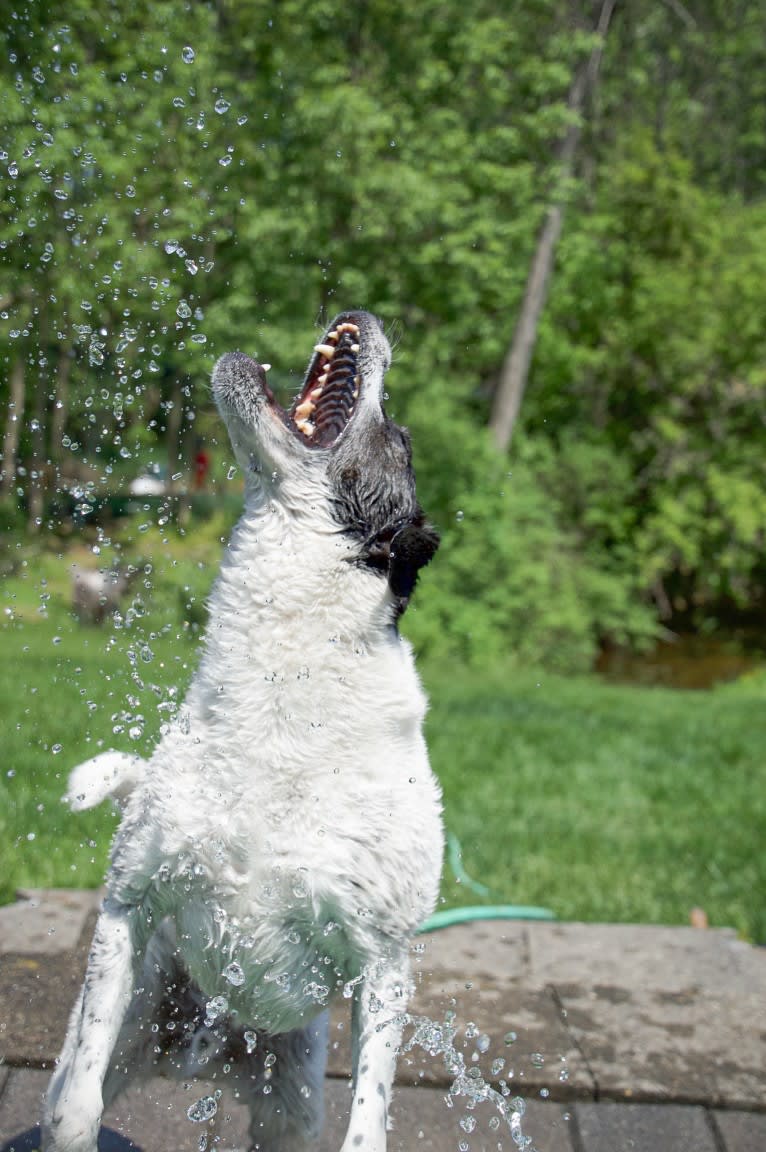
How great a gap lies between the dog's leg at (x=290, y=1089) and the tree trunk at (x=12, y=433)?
10876 millimetres

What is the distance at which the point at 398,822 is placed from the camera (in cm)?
257

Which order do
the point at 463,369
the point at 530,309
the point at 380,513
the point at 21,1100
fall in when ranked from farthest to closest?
1. the point at 463,369
2. the point at 530,309
3. the point at 21,1100
4. the point at 380,513

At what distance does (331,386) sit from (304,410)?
131 millimetres

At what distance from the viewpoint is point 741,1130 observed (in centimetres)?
340

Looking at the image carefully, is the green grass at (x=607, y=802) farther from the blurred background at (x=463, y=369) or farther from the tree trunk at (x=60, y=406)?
the tree trunk at (x=60, y=406)

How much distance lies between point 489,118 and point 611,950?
→ 1573 cm

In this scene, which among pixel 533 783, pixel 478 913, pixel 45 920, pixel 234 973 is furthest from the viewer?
pixel 533 783

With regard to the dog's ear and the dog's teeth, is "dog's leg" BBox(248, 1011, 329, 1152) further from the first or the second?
the dog's teeth

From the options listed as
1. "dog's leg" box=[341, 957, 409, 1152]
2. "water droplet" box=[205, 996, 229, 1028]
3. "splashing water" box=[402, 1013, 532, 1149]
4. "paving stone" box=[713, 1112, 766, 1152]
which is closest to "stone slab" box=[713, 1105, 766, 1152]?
"paving stone" box=[713, 1112, 766, 1152]

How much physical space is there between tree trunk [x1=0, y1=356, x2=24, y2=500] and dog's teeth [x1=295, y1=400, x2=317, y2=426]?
415 inches

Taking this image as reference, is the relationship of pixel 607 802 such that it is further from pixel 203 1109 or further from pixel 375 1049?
pixel 375 1049

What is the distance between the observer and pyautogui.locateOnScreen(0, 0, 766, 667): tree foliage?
10.8 metres

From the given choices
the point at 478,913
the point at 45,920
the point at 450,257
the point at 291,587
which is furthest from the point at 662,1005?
the point at 450,257

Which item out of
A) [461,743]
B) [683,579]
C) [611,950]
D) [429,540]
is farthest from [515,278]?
[429,540]
